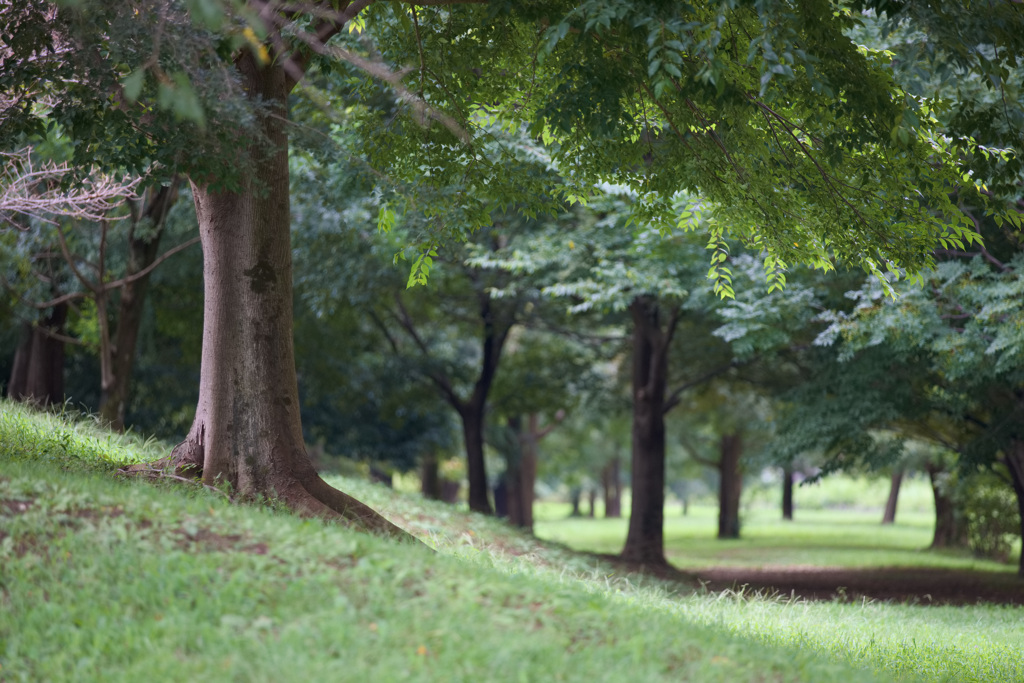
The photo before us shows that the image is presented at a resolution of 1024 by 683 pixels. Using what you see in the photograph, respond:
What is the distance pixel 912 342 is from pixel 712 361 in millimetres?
7151

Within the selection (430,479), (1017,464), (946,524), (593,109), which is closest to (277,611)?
(593,109)

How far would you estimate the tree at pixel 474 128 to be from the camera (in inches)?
244

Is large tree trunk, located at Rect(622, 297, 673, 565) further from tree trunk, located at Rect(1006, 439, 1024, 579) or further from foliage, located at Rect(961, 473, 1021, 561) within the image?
foliage, located at Rect(961, 473, 1021, 561)

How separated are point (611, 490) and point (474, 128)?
43.2m

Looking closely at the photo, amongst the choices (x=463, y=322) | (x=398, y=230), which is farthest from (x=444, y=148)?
(x=463, y=322)

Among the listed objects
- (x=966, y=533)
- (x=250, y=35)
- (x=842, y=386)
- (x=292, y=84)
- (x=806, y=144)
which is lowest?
(x=966, y=533)

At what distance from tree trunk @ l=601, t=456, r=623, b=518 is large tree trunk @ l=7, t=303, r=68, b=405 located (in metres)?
30.2

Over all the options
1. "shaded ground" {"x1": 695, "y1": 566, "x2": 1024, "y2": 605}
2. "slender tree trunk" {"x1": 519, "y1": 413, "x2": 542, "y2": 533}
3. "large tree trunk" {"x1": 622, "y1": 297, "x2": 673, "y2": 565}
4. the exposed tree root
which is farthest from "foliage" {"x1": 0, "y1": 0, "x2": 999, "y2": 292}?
"slender tree trunk" {"x1": 519, "y1": 413, "x2": 542, "y2": 533}

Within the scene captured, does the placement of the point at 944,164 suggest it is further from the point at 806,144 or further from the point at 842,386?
the point at 842,386

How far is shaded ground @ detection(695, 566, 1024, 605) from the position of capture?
14.2m

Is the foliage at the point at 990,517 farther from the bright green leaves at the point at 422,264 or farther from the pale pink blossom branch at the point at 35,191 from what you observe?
the pale pink blossom branch at the point at 35,191

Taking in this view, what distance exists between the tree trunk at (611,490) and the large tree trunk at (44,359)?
99.1ft

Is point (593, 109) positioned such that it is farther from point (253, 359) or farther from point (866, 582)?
→ point (866, 582)

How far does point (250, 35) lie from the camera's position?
4.88 m
